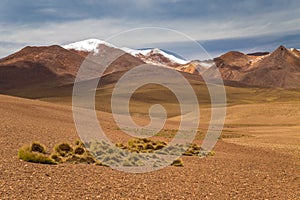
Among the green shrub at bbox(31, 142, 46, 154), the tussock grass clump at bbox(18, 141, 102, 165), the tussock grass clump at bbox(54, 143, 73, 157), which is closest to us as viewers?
the tussock grass clump at bbox(18, 141, 102, 165)

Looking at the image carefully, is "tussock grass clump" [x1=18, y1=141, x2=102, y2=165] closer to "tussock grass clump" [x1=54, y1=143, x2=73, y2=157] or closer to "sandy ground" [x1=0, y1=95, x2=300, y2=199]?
"tussock grass clump" [x1=54, y1=143, x2=73, y2=157]

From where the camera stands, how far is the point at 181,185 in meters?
12.8

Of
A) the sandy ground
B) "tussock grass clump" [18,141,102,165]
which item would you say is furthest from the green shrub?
the sandy ground

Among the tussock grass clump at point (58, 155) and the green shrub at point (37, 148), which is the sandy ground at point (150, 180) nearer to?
the tussock grass clump at point (58, 155)

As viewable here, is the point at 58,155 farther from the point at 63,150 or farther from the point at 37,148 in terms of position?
the point at 37,148

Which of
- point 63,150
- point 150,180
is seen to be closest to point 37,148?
point 63,150

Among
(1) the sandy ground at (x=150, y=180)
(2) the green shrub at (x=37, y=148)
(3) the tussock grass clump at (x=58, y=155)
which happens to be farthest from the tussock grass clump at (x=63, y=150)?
(1) the sandy ground at (x=150, y=180)

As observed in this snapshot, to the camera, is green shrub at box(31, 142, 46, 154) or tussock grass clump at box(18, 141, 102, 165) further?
green shrub at box(31, 142, 46, 154)

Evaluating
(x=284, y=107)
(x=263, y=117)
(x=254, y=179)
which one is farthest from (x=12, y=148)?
(x=284, y=107)

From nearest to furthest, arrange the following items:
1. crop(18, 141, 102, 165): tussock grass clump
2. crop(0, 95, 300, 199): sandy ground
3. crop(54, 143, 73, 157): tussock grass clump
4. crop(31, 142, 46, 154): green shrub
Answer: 1. crop(0, 95, 300, 199): sandy ground
2. crop(18, 141, 102, 165): tussock grass clump
3. crop(54, 143, 73, 157): tussock grass clump
4. crop(31, 142, 46, 154): green shrub

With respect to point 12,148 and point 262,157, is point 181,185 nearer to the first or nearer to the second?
point 12,148

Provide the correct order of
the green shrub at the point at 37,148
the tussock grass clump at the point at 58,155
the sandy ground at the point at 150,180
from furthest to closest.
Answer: the green shrub at the point at 37,148 → the tussock grass clump at the point at 58,155 → the sandy ground at the point at 150,180

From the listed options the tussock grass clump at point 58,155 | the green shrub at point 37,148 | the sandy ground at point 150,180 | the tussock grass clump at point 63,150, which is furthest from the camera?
the green shrub at point 37,148

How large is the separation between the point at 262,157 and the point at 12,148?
14.2 metres
